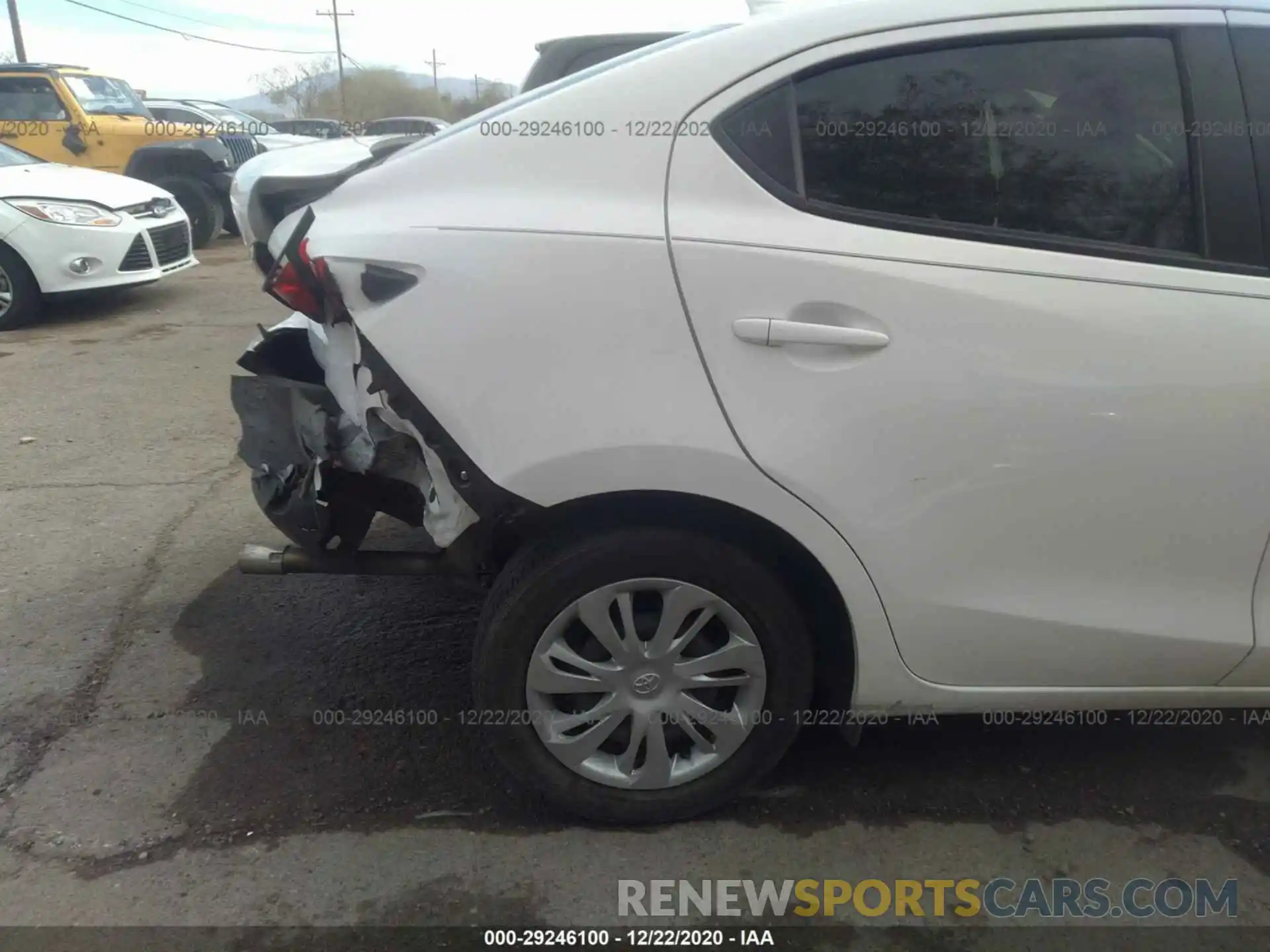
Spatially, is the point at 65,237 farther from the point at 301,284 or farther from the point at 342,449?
the point at 301,284

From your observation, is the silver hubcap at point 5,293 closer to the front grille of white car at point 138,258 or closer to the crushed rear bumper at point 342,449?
the front grille of white car at point 138,258

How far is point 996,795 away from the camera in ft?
8.04

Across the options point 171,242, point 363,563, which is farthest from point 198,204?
point 363,563

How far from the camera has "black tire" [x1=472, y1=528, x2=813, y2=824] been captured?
2.08 meters

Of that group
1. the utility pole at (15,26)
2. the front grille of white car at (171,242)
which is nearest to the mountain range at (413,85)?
the utility pole at (15,26)

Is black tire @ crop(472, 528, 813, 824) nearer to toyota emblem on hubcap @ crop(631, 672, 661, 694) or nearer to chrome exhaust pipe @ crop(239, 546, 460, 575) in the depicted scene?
toyota emblem on hubcap @ crop(631, 672, 661, 694)

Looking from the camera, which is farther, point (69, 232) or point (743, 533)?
point (69, 232)

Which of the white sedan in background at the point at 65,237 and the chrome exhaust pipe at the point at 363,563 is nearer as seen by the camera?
the chrome exhaust pipe at the point at 363,563

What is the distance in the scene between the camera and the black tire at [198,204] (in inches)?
450

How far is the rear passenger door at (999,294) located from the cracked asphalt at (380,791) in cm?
67

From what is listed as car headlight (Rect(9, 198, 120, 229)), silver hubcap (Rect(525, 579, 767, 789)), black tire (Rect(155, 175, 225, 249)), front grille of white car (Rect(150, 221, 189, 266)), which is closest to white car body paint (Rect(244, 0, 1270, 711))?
silver hubcap (Rect(525, 579, 767, 789))

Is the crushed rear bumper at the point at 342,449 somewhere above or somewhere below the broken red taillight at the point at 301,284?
below

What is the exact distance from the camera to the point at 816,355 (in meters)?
1.94

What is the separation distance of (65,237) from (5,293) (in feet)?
2.12
